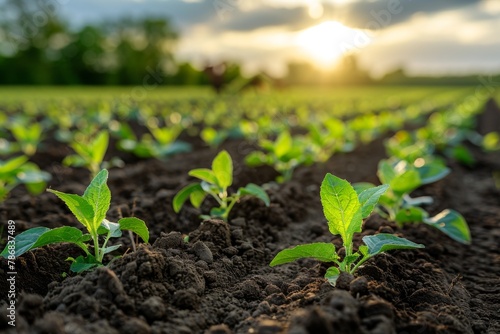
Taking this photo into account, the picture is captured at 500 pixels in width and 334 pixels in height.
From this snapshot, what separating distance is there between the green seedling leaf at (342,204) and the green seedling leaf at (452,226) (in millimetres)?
1077

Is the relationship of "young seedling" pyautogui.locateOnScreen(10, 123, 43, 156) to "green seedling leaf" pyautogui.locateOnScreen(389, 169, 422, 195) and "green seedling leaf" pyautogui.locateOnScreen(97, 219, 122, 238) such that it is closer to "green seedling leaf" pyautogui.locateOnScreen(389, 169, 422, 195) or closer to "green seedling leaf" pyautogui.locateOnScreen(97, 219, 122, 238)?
"green seedling leaf" pyautogui.locateOnScreen(97, 219, 122, 238)

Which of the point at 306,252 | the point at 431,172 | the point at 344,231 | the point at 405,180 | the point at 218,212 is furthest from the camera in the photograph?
the point at 431,172

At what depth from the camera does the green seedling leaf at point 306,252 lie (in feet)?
6.57

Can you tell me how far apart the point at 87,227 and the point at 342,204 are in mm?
1074

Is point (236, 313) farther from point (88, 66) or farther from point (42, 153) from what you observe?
point (88, 66)

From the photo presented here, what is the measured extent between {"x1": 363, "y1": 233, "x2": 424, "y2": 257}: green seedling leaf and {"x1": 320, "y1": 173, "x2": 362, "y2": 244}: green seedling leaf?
0.08 metres

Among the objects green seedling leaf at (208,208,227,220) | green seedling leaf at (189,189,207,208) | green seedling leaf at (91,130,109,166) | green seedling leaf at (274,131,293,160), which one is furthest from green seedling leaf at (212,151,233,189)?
green seedling leaf at (91,130,109,166)

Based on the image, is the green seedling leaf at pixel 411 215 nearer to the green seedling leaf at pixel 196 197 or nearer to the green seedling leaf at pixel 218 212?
the green seedling leaf at pixel 218 212

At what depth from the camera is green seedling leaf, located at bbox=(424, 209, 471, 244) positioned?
3.03 m

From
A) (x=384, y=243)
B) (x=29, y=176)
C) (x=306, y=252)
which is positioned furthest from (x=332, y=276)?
(x=29, y=176)

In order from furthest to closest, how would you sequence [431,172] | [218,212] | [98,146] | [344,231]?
1. [98,146]
2. [431,172]
3. [218,212]
4. [344,231]

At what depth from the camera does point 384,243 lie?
6.88ft

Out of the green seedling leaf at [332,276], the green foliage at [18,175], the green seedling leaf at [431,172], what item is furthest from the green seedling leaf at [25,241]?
the green seedling leaf at [431,172]

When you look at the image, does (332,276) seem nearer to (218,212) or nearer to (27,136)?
(218,212)
